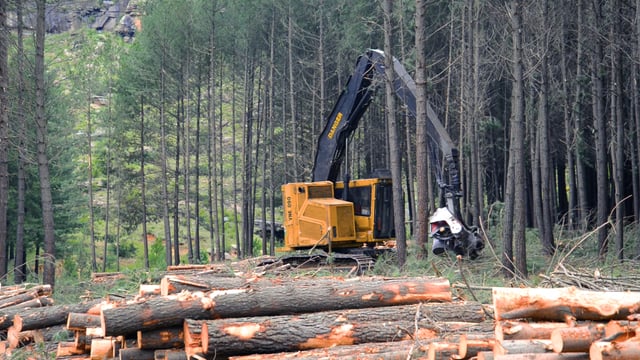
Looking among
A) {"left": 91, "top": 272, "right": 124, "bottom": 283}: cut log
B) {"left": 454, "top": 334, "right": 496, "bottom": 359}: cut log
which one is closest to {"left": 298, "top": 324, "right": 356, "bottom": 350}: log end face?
{"left": 454, "top": 334, "right": 496, "bottom": 359}: cut log

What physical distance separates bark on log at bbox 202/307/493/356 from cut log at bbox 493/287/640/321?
1.04m

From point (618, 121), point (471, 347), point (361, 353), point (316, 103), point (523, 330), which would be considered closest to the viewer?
point (523, 330)

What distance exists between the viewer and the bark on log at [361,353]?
25.9 feet

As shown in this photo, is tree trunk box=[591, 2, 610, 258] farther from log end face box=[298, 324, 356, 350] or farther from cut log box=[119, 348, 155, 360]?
cut log box=[119, 348, 155, 360]

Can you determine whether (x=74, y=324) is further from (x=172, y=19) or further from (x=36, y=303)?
(x=172, y=19)

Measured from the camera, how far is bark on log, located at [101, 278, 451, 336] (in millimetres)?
8562

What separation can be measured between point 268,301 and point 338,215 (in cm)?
1000

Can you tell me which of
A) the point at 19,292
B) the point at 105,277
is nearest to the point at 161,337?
the point at 19,292

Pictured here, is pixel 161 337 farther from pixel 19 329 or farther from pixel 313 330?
pixel 19 329

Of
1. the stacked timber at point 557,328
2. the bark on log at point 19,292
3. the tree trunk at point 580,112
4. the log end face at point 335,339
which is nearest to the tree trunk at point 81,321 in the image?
the bark on log at point 19,292

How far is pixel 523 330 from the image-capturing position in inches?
271

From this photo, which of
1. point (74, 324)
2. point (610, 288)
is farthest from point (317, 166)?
point (610, 288)

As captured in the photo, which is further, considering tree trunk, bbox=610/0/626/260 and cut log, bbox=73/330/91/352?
tree trunk, bbox=610/0/626/260

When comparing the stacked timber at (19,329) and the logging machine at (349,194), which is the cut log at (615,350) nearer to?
the stacked timber at (19,329)
